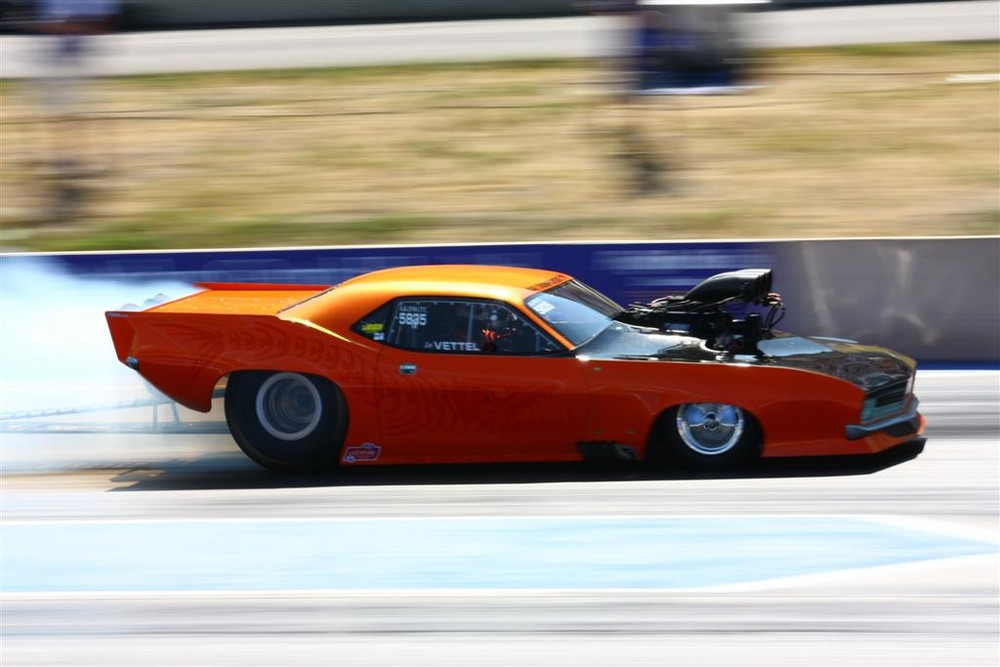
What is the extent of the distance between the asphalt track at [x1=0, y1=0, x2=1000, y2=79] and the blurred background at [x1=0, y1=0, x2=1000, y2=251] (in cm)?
8

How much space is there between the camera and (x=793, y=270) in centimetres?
1023

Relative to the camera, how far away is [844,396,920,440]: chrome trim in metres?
6.49

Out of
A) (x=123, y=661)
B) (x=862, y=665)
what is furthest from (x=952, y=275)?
(x=123, y=661)

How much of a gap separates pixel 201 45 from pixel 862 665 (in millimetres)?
19539

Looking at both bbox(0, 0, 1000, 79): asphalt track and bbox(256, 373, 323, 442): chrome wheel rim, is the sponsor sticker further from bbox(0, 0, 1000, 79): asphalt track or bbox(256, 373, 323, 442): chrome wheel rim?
bbox(0, 0, 1000, 79): asphalt track

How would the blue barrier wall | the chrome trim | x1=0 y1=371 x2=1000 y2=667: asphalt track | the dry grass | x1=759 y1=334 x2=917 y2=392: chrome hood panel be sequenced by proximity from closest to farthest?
x1=0 y1=371 x2=1000 y2=667: asphalt track → the chrome trim → x1=759 y1=334 x2=917 y2=392: chrome hood panel → the blue barrier wall → the dry grass

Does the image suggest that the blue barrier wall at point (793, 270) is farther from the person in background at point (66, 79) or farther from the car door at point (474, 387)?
the person in background at point (66, 79)

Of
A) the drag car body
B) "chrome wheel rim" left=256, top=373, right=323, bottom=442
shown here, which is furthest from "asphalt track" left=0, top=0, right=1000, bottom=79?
"chrome wheel rim" left=256, top=373, right=323, bottom=442

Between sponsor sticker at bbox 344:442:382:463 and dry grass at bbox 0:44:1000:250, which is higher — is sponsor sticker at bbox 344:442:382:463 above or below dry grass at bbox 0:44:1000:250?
below

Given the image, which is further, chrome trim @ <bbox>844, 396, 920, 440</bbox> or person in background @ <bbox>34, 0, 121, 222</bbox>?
person in background @ <bbox>34, 0, 121, 222</bbox>

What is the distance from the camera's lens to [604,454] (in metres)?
6.65

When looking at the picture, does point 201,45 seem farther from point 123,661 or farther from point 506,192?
point 123,661

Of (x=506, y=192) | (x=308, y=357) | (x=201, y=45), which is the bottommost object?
(x=308, y=357)

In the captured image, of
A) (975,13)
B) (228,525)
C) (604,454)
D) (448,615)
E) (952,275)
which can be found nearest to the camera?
(448,615)
